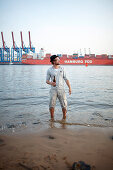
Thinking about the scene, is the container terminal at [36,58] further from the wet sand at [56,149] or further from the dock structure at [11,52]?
the wet sand at [56,149]

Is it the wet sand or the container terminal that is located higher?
the container terminal

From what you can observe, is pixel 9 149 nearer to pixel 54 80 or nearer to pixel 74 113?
pixel 54 80

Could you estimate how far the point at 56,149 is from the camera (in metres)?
1.93

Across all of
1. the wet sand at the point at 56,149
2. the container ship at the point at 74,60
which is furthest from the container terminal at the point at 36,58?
the wet sand at the point at 56,149

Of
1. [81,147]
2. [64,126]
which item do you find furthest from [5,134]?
[81,147]

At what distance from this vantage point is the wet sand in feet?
5.28

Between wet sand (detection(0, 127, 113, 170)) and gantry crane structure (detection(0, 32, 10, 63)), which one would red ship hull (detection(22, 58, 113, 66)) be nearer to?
gantry crane structure (detection(0, 32, 10, 63))

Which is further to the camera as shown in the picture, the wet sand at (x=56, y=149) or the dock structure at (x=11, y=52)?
the dock structure at (x=11, y=52)

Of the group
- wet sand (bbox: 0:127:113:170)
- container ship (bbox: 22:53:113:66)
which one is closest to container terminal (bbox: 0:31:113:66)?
container ship (bbox: 22:53:113:66)

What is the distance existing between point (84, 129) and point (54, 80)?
1296 millimetres

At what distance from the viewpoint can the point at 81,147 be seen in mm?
1979

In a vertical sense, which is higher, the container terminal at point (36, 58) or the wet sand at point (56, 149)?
the container terminal at point (36, 58)

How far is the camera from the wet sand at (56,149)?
1608mm

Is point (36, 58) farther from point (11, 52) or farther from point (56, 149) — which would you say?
point (56, 149)
